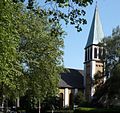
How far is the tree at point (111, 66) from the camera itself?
65.8 metres

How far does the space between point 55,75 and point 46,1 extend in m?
30.1

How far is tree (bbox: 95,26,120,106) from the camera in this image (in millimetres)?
65812

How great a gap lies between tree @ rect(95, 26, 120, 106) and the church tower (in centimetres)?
2044

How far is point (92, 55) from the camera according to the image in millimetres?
97500

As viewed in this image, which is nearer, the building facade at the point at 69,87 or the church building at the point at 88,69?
the church building at the point at 88,69

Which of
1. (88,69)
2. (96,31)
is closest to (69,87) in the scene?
(88,69)

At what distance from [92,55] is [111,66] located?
987 inches

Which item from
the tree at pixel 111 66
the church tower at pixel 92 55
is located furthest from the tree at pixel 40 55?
the church tower at pixel 92 55

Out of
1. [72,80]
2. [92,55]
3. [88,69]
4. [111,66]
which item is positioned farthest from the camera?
[72,80]

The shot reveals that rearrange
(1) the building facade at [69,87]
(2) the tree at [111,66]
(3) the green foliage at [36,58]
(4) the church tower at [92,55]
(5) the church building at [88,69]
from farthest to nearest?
1. (1) the building facade at [69,87]
2. (5) the church building at [88,69]
3. (4) the church tower at [92,55]
4. (2) the tree at [111,66]
5. (3) the green foliage at [36,58]

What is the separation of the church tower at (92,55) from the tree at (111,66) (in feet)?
67.1

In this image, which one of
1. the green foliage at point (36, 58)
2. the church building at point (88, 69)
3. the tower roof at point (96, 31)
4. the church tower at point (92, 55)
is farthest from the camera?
the tower roof at point (96, 31)

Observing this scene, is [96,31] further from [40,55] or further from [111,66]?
[40,55]

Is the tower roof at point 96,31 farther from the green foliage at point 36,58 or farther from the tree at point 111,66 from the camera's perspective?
the green foliage at point 36,58
